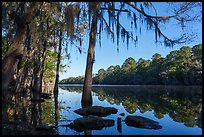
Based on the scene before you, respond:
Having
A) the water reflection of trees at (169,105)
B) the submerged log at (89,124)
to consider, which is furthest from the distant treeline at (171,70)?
the submerged log at (89,124)

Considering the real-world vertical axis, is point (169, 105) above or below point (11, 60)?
below

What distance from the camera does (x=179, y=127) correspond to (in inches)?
289

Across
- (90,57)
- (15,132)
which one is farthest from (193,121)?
(90,57)

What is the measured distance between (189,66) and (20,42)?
56.7 m

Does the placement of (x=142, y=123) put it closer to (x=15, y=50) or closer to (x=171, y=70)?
(x=15, y=50)

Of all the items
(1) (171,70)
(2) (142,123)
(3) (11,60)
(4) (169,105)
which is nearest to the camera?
(3) (11,60)

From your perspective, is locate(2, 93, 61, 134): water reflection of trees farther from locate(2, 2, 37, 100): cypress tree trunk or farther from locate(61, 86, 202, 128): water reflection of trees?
locate(61, 86, 202, 128): water reflection of trees

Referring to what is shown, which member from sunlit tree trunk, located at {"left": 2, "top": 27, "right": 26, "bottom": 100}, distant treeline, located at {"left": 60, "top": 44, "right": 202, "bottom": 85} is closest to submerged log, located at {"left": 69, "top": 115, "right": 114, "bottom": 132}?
sunlit tree trunk, located at {"left": 2, "top": 27, "right": 26, "bottom": 100}

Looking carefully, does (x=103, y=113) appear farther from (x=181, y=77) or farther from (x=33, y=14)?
(x=181, y=77)

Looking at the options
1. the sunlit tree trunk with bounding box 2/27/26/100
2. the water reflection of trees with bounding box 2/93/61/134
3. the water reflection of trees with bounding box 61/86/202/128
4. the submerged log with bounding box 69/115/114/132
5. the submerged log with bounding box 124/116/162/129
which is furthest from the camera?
the water reflection of trees with bounding box 61/86/202/128

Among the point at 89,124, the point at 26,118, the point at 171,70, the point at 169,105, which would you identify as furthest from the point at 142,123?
the point at 171,70


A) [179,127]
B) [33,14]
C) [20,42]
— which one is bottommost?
[179,127]

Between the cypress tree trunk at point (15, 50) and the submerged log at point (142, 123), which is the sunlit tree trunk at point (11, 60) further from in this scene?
the submerged log at point (142, 123)

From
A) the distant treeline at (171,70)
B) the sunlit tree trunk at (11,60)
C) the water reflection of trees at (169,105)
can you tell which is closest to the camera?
the sunlit tree trunk at (11,60)
